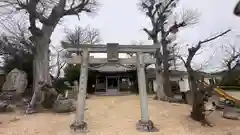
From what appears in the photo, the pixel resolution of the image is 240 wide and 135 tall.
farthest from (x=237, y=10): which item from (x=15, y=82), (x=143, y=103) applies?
(x=15, y=82)

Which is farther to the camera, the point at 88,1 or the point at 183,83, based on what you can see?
the point at 183,83

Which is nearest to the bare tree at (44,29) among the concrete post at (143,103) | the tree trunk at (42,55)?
the tree trunk at (42,55)

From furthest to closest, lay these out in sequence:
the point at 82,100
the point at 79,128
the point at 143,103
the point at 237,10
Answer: the point at 143,103
the point at 82,100
the point at 79,128
the point at 237,10

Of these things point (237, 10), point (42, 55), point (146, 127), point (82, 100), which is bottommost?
point (146, 127)

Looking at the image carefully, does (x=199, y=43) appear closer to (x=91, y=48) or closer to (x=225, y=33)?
(x=225, y=33)

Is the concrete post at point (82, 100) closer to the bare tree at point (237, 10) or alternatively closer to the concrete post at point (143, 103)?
the concrete post at point (143, 103)

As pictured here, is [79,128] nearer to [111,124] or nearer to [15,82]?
→ [111,124]

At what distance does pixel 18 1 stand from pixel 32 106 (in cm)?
532

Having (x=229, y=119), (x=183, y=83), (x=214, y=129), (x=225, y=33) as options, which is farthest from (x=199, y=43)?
(x=183, y=83)

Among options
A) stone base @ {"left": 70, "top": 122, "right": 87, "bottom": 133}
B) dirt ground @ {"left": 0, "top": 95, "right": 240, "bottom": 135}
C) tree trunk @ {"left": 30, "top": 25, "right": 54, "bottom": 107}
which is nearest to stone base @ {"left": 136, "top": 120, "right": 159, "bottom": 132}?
dirt ground @ {"left": 0, "top": 95, "right": 240, "bottom": 135}

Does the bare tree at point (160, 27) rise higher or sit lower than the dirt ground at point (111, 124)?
higher

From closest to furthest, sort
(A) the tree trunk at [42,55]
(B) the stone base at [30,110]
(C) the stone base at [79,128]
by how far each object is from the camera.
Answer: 1. (C) the stone base at [79,128]
2. (B) the stone base at [30,110]
3. (A) the tree trunk at [42,55]

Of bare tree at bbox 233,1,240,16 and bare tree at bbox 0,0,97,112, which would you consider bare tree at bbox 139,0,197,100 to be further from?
bare tree at bbox 233,1,240,16

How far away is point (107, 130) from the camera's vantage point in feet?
25.2
